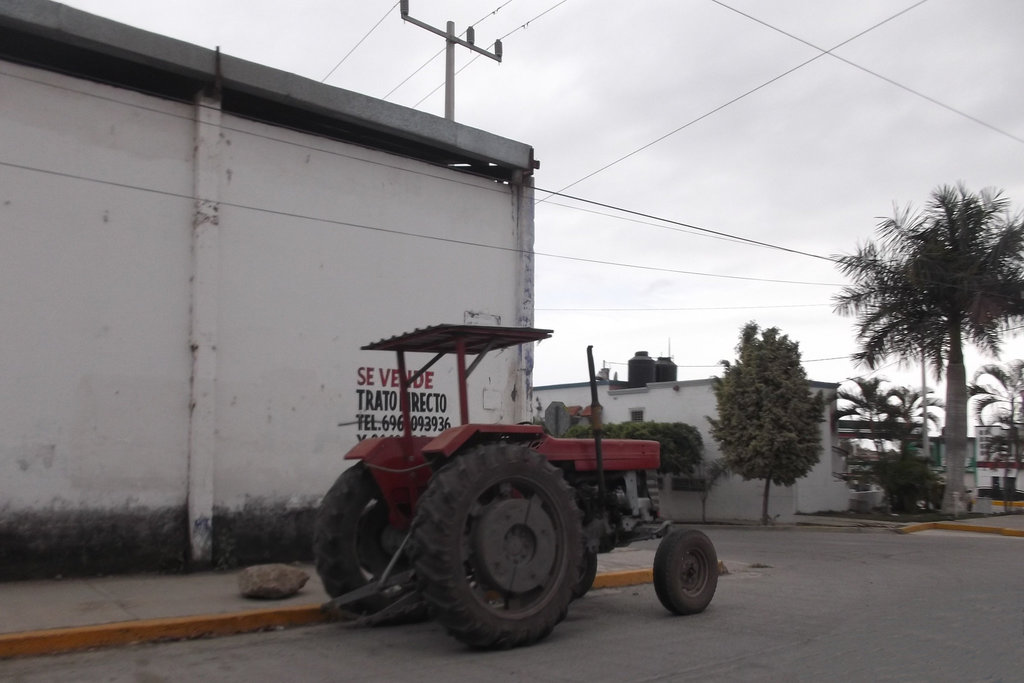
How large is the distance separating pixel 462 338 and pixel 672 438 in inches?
767

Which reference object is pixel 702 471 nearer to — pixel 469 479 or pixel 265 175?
→ pixel 265 175

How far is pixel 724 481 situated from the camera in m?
26.5

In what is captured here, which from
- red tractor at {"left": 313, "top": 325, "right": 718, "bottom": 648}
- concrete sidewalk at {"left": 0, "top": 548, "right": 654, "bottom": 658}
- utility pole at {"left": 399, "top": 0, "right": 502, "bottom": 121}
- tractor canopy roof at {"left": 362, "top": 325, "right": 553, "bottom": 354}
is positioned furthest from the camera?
utility pole at {"left": 399, "top": 0, "right": 502, "bottom": 121}

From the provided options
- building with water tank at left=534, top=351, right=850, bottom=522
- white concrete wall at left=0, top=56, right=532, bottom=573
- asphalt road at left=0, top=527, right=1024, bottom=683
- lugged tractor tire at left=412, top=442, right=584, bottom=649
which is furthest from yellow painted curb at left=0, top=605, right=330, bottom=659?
building with water tank at left=534, top=351, right=850, bottom=522

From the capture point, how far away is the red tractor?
6.69 meters

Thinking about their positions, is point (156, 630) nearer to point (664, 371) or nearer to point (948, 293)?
point (948, 293)

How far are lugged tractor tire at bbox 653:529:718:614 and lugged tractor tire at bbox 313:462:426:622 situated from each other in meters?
2.24

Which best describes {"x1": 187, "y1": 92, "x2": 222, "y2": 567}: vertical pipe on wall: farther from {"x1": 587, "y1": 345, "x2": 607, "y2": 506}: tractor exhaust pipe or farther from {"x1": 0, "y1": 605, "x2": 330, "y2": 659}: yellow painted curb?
{"x1": 587, "y1": 345, "x2": 607, "y2": 506}: tractor exhaust pipe

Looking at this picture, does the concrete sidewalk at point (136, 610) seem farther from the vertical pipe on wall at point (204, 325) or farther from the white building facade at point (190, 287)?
the vertical pipe on wall at point (204, 325)

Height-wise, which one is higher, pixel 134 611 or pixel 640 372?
pixel 640 372

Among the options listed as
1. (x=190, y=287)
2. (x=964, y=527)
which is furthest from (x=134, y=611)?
(x=964, y=527)

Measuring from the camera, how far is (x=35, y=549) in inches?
366

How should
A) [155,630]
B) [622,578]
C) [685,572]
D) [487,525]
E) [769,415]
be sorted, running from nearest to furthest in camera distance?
[487,525], [155,630], [685,572], [622,578], [769,415]

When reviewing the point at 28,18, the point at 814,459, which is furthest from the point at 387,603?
the point at 814,459
